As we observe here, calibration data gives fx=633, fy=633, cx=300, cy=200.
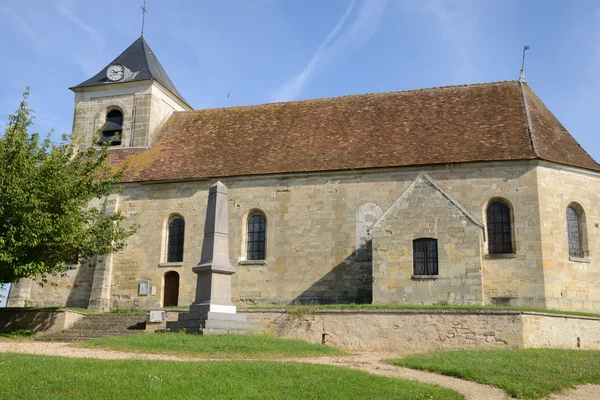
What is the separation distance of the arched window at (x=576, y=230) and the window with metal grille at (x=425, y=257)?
5.64 metres

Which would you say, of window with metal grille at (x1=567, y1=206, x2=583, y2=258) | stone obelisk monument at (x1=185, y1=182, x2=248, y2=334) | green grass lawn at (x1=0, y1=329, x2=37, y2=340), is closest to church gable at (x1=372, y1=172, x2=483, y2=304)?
window with metal grille at (x1=567, y1=206, x2=583, y2=258)

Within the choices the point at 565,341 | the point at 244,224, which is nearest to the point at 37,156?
the point at 244,224

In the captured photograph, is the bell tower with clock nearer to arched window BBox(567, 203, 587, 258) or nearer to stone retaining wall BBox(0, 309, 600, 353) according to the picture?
stone retaining wall BBox(0, 309, 600, 353)

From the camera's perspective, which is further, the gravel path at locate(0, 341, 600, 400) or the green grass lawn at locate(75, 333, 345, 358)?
the green grass lawn at locate(75, 333, 345, 358)

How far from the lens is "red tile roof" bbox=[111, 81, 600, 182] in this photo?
24828mm

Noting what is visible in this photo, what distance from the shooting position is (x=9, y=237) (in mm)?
19891

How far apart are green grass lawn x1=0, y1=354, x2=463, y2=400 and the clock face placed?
21.4 metres

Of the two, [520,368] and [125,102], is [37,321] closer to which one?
[125,102]

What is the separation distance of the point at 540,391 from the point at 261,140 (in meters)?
18.5

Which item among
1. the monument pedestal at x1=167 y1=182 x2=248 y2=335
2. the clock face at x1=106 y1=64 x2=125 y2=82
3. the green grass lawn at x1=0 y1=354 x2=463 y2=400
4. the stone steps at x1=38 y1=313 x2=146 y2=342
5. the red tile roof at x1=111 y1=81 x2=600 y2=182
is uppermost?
the clock face at x1=106 y1=64 x2=125 y2=82

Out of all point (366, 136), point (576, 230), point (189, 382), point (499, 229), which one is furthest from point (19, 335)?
point (576, 230)

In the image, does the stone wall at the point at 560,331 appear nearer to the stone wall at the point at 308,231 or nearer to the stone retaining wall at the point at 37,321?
the stone wall at the point at 308,231

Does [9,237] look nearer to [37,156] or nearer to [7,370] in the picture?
[37,156]

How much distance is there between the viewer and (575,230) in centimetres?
2416
